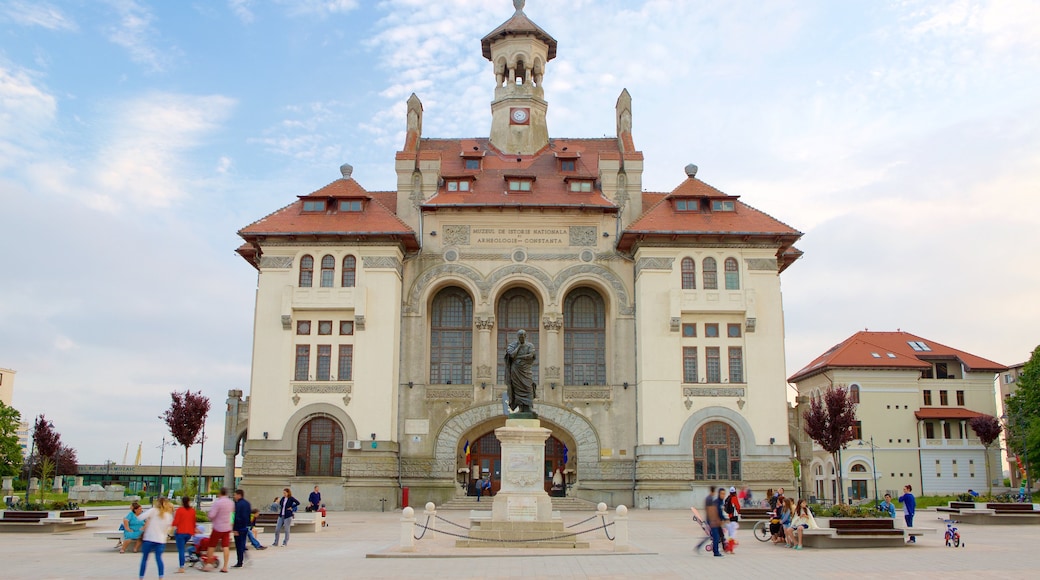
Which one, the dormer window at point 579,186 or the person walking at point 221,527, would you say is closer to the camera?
the person walking at point 221,527

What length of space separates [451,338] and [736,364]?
1326 cm

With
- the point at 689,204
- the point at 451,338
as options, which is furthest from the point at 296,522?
the point at 689,204

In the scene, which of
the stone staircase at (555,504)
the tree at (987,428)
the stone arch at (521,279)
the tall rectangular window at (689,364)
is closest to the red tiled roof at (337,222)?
the stone arch at (521,279)

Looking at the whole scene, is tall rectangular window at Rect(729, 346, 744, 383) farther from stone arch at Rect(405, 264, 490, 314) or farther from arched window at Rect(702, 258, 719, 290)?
stone arch at Rect(405, 264, 490, 314)

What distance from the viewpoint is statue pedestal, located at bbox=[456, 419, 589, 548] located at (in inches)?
859

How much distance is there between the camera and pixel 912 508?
2748 centimetres

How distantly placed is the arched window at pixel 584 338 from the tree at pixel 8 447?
4532cm

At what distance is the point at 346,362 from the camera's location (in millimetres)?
41812

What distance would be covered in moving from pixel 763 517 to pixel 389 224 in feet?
70.9

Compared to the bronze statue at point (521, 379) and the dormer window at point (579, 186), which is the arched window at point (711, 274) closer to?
the dormer window at point (579, 186)

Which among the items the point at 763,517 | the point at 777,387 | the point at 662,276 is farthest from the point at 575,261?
the point at 763,517

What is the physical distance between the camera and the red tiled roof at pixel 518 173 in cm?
4416

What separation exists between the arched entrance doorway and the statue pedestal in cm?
2028

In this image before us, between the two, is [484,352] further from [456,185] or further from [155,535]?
[155,535]
